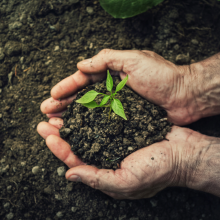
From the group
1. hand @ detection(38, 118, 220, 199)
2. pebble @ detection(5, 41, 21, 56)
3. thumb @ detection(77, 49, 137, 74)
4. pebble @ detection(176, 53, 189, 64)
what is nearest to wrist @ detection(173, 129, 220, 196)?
hand @ detection(38, 118, 220, 199)

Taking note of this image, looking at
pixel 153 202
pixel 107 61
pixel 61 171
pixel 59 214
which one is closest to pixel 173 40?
pixel 107 61

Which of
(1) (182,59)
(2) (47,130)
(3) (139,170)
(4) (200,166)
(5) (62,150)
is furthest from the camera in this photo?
(1) (182,59)

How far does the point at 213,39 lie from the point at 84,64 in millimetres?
1774

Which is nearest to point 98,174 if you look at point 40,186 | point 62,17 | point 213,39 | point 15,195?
point 40,186

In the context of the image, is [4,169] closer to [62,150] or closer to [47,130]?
[47,130]

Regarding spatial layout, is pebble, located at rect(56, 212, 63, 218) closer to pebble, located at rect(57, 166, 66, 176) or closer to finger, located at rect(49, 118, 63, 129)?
pebble, located at rect(57, 166, 66, 176)

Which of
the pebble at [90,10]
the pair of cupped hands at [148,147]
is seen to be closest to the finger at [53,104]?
the pair of cupped hands at [148,147]

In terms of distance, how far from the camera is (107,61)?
2266mm

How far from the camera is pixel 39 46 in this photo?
2.74 meters

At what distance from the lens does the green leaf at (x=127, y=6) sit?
7.27ft

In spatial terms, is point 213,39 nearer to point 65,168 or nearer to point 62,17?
point 62,17

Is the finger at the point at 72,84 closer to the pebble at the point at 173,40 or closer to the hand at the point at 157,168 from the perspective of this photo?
the hand at the point at 157,168

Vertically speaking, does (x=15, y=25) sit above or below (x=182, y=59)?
above

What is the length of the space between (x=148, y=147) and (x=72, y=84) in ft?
3.65
